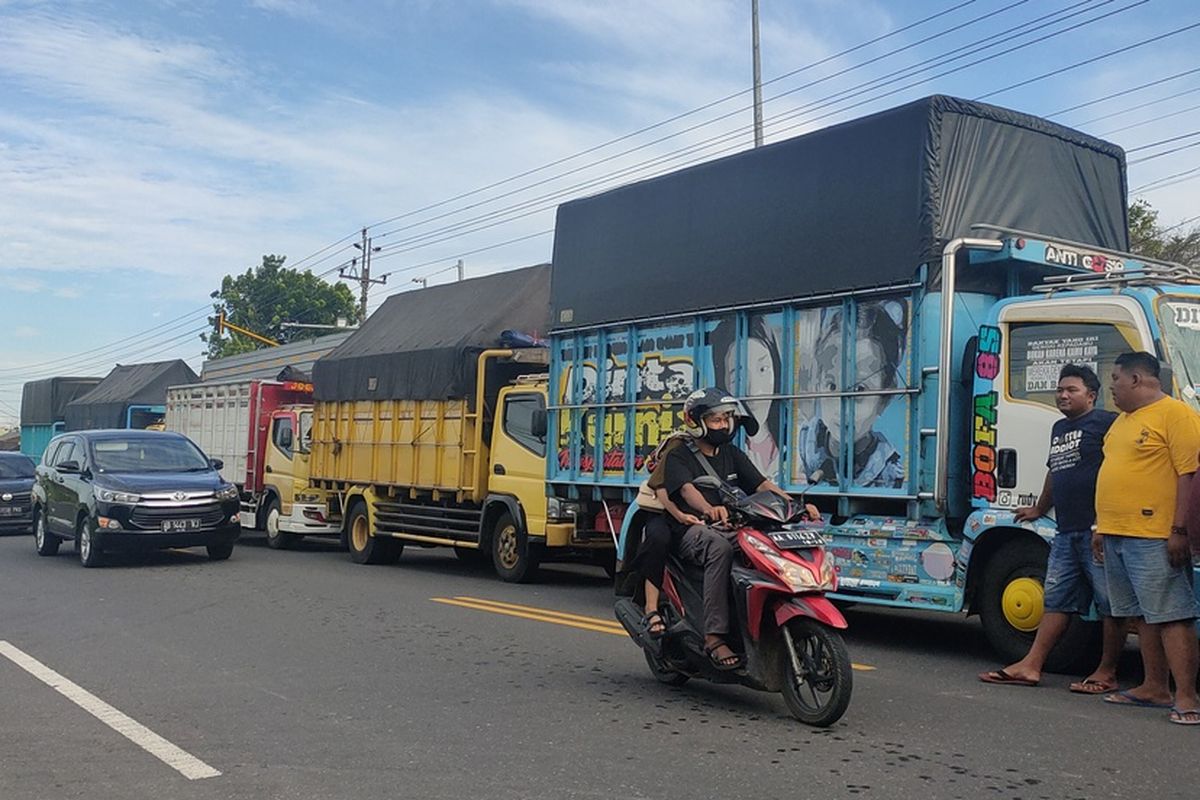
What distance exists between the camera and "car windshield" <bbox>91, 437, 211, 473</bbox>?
15977 mm

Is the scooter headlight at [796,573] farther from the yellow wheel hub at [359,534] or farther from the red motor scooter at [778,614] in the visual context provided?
the yellow wheel hub at [359,534]

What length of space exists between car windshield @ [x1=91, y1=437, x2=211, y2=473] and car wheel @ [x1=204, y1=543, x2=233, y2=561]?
1.10 metres

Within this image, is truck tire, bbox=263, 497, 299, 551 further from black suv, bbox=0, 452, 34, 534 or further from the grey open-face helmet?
the grey open-face helmet

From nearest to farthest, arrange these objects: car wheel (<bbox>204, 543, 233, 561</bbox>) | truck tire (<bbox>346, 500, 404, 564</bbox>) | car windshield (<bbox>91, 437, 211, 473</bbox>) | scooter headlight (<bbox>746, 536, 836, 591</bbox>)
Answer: scooter headlight (<bbox>746, 536, 836, 591</bbox>)
car wheel (<bbox>204, 543, 233, 561</bbox>)
car windshield (<bbox>91, 437, 211, 473</bbox>)
truck tire (<bbox>346, 500, 404, 564</bbox>)

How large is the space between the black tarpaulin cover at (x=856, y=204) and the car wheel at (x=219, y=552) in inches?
266

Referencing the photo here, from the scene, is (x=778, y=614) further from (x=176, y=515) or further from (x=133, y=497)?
(x=133, y=497)

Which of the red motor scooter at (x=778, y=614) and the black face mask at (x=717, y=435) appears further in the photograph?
the black face mask at (x=717, y=435)

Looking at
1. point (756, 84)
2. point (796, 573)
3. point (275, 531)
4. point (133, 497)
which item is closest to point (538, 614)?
point (796, 573)

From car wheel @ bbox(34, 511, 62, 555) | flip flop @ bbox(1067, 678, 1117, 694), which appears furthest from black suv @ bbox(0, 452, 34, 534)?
flip flop @ bbox(1067, 678, 1117, 694)

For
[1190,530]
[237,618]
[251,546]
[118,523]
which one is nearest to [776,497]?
[1190,530]

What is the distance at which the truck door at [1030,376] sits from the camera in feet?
25.5

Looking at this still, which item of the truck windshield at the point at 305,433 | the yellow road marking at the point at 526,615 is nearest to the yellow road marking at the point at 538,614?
the yellow road marking at the point at 526,615

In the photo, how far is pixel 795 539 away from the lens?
6.40 m

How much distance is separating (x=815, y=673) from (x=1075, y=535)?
2079 millimetres
